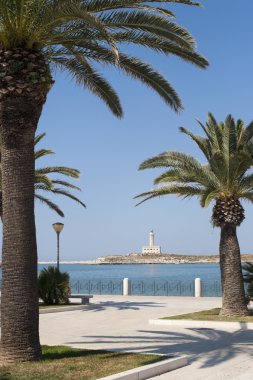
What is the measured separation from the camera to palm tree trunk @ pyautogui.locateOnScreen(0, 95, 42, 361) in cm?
1059

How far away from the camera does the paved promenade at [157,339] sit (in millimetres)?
10844

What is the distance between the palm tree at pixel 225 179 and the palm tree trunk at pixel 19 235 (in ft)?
28.6

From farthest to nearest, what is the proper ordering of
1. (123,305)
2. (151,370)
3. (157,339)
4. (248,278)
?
1. (123,305)
2. (248,278)
3. (157,339)
4. (151,370)

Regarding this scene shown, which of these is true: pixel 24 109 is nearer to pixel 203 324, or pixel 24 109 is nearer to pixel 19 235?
pixel 19 235

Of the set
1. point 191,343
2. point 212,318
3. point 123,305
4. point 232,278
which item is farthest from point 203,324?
point 123,305

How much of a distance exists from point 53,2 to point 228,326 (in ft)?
37.0

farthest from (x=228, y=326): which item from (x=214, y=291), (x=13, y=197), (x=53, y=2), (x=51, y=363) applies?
(x=214, y=291)

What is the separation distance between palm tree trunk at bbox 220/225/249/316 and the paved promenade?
7.94 ft

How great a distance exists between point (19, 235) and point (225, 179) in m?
10.3

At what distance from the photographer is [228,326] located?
17.5 meters

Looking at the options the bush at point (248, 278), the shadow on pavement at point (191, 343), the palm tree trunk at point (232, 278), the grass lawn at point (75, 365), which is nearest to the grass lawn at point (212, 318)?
the palm tree trunk at point (232, 278)

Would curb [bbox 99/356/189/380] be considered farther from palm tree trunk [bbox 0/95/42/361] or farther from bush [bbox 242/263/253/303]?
bush [bbox 242/263/253/303]

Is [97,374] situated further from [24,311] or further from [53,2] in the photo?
[53,2]

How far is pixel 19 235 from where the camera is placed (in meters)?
10.8
